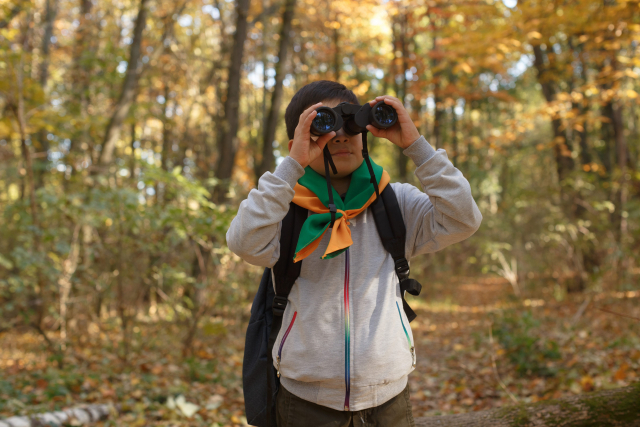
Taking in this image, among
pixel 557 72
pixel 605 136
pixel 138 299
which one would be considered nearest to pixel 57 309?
pixel 138 299

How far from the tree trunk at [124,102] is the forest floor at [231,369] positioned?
313 cm

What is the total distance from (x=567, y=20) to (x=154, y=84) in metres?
12.4

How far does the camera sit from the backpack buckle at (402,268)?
1575 millimetres

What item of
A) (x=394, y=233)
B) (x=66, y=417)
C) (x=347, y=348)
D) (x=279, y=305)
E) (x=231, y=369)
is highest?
(x=394, y=233)

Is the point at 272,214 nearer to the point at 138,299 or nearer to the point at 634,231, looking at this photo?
the point at 138,299

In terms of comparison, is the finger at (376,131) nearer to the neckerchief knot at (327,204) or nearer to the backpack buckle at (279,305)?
the neckerchief knot at (327,204)

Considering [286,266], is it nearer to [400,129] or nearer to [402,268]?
[402,268]

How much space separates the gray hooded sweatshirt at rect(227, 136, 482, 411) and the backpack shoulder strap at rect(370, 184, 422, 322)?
0.10 ft

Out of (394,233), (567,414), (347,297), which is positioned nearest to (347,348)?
A: (347,297)

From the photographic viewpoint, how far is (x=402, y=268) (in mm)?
1577

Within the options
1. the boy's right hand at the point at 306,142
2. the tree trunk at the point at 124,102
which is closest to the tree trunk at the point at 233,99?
the tree trunk at the point at 124,102

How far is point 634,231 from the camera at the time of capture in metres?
6.45

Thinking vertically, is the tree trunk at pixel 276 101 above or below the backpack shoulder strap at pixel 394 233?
above

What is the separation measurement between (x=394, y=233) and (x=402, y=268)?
130 mm
